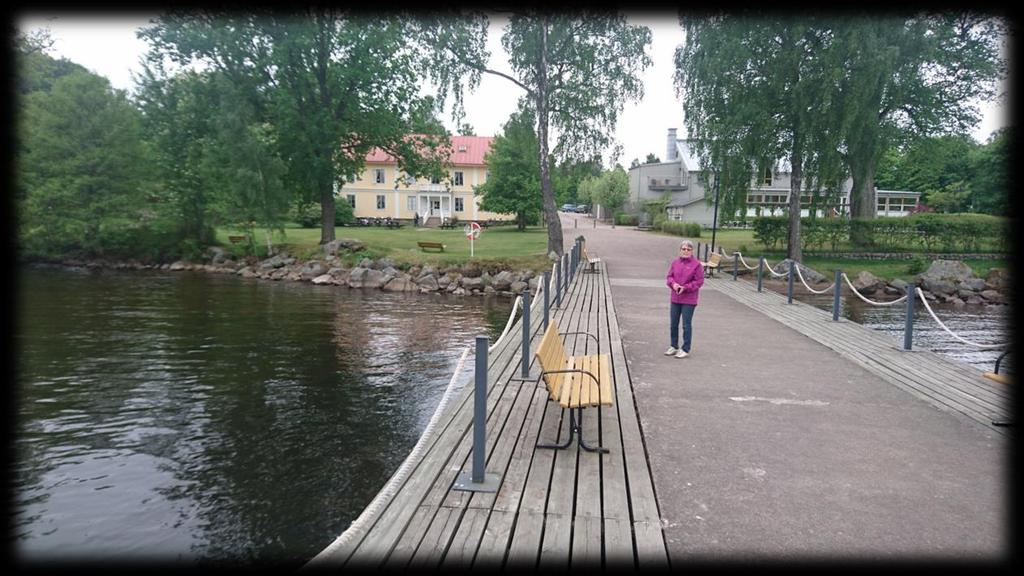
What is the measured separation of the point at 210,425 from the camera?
26.9ft

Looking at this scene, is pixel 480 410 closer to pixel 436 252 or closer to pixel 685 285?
pixel 685 285

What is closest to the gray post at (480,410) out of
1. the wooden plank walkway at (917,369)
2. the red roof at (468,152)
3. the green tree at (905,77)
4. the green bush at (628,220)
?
the wooden plank walkway at (917,369)

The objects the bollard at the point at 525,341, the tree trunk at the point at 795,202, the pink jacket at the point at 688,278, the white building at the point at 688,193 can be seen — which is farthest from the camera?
the white building at the point at 688,193

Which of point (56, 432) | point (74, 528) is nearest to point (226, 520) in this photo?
point (74, 528)

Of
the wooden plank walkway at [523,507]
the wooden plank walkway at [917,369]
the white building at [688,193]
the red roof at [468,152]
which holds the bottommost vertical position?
the wooden plank walkway at [917,369]

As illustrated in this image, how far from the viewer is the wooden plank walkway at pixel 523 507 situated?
3.66 m

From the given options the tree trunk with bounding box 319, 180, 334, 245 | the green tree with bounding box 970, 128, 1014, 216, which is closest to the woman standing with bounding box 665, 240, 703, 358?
the tree trunk with bounding box 319, 180, 334, 245

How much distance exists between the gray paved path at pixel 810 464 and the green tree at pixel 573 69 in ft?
58.3

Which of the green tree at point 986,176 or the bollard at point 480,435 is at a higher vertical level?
the green tree at point 986,176

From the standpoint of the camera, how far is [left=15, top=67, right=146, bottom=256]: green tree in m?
29.5

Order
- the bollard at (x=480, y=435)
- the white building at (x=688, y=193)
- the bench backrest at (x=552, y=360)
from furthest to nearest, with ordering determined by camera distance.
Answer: the white building at (x=688, y=193) < the bench backrest at (x=552, y=360) < the bollard at (x=480, y=435)

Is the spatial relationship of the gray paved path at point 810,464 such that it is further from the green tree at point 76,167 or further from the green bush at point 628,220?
the green bush at point 628,220

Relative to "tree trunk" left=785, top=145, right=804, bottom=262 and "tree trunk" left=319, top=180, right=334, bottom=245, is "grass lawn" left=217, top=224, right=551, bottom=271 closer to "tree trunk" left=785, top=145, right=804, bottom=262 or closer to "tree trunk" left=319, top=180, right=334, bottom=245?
"tree trunk" left=319, top=180, right=334, bottom=245

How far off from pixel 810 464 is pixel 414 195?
55207 mm
